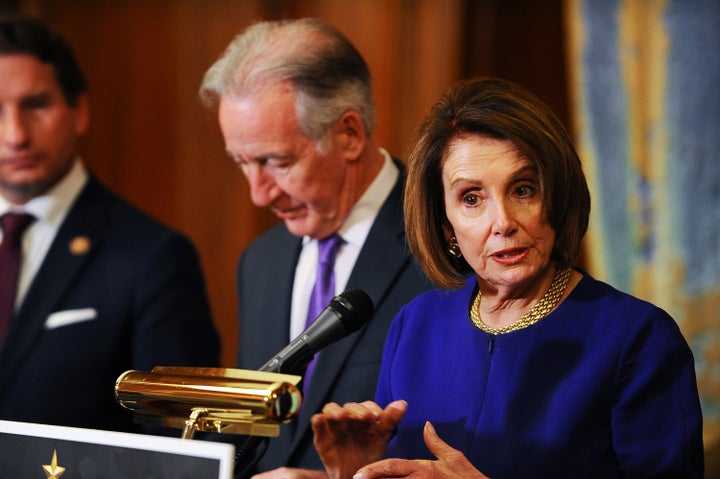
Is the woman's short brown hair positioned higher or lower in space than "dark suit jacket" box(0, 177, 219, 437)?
higher

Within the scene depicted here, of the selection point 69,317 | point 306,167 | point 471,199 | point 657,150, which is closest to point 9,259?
point 69,317

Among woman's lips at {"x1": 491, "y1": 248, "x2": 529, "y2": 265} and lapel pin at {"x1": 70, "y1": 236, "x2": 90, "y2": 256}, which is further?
A: lapel pin at {"x1": 70, "y1": 236, "x2": 90, "y2": 256}

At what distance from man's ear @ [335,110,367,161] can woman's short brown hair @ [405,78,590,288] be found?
62 centimetres

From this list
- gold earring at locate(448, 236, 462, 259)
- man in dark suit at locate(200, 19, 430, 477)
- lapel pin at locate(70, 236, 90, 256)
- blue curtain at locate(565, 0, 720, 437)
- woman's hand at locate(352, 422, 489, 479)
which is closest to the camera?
woman's hand at locate(352, 422, 489, 479)

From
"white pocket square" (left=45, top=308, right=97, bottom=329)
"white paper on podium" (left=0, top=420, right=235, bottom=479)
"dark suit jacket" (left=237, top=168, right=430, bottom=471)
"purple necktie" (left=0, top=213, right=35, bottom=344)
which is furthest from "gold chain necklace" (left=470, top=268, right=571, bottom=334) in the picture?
"purple necktie" (left=0, top=213, right=35, bottom=344)

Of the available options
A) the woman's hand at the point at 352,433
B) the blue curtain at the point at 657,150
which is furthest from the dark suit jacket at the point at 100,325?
the blue curtain at the point at 657,150

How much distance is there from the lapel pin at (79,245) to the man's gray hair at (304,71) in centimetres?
75

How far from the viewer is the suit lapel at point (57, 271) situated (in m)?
2.91

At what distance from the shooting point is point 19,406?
9.43ft

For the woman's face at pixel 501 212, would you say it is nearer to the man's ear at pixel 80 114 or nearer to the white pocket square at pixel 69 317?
the white pocket square at pixel 69 317

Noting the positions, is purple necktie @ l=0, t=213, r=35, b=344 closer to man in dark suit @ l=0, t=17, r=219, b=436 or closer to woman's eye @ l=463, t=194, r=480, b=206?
man in dark suit @ l=0, t=17, r=219, b=436

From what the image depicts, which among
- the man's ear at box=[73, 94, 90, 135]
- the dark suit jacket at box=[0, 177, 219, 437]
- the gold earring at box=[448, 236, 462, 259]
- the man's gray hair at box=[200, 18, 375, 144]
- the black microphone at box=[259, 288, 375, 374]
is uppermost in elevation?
the man's gray hair at box=[200, 18, 375, 144]

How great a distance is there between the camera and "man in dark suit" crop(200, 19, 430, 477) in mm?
2400

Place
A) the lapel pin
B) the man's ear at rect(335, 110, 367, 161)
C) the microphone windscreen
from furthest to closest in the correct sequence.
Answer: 1. the lapel pin
2. the man's ear at rect(335, 110, 367, 161)
3. the microphone windscreen
